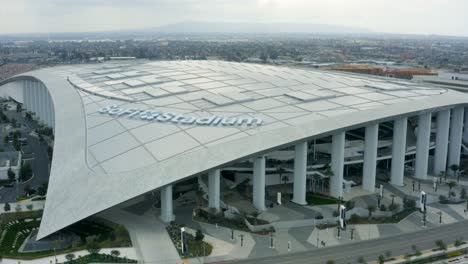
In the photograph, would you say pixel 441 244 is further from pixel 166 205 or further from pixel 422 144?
pixel 166 205

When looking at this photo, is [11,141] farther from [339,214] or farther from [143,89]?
[339,214]

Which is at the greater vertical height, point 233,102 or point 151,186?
point 233,102

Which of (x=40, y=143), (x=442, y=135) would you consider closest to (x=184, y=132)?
(x=442, y=135)

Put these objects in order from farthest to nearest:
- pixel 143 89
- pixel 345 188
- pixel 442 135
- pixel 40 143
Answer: pixel 40 143 → pixel 143 89 → pixel 442 135 → pixel 345 188

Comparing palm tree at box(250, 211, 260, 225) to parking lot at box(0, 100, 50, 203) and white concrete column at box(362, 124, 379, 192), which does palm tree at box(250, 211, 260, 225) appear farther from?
parking lot at box(0, 100, 50, 203)

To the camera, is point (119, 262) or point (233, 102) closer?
point (119, 262)

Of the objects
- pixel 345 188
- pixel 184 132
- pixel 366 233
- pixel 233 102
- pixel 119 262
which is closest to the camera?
pixel 119 262

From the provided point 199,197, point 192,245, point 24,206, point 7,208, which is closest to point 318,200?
point 199,197

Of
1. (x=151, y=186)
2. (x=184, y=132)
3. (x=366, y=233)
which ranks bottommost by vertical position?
(x=366, y=233)
